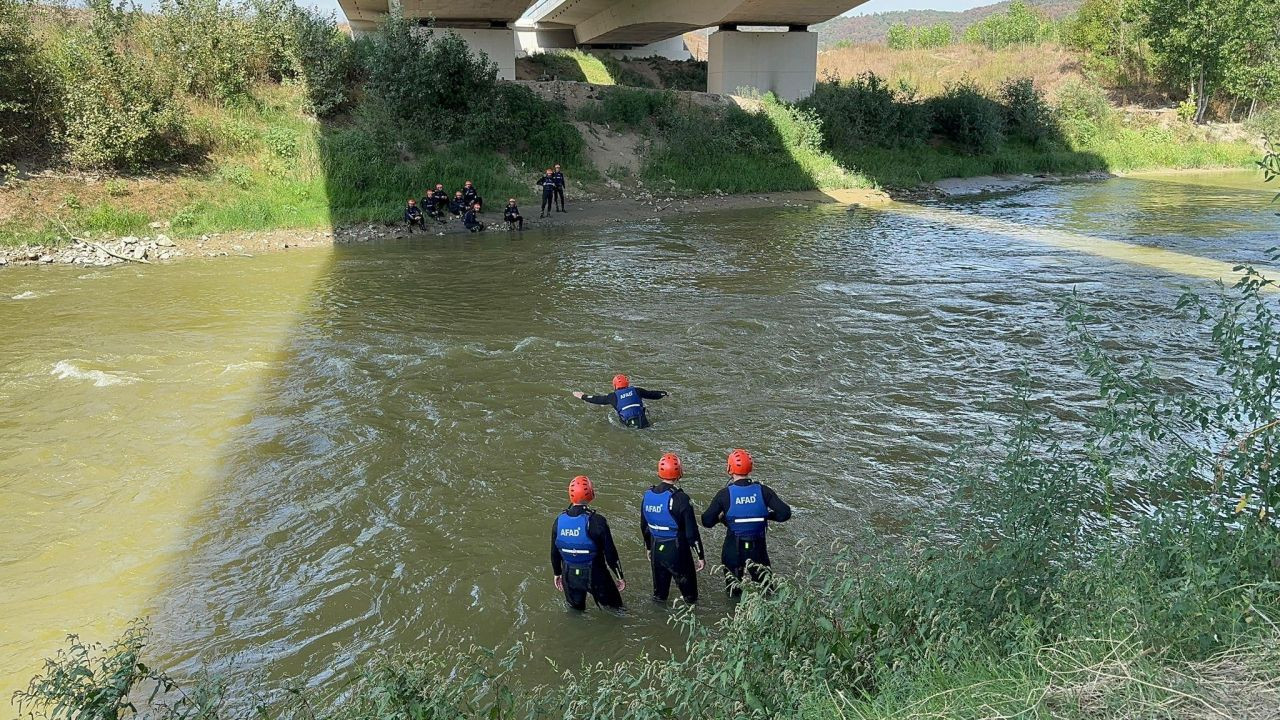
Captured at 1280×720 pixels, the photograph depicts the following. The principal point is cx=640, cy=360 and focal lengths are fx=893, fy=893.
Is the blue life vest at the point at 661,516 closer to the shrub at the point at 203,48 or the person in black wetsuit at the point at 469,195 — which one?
the person in black wetsuit at the point at 469,195

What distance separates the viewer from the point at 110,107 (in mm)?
23141

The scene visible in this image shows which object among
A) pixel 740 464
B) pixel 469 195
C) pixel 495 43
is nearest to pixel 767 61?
pixel 495 43

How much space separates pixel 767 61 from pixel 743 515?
33.4 metres

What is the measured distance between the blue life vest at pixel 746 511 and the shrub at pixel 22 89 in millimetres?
23063

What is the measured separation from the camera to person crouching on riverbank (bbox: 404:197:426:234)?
24016mm

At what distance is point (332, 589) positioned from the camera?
292 inches

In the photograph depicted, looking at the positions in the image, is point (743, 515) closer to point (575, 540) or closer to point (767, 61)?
point (575, 540)

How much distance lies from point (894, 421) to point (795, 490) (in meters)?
2.41

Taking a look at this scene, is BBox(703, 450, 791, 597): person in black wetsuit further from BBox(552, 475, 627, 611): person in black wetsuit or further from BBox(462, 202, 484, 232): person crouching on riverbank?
BBox(462, 202, 484, 232): person crouching on riverbank

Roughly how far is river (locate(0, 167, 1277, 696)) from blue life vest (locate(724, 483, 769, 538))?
523 millimetres

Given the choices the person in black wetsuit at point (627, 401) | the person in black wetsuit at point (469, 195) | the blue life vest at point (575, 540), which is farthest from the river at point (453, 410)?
the person in black wetsuit at point (469, 195)

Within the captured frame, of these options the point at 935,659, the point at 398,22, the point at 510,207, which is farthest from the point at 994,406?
the point at 398,22

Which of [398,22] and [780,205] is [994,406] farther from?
[398,22]

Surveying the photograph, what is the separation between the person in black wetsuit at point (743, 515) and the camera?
7.12 m
